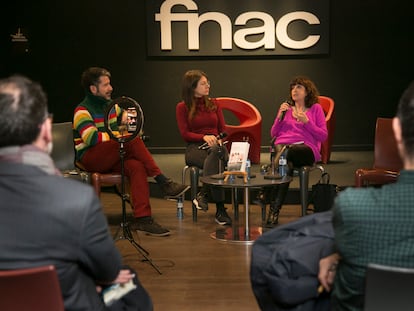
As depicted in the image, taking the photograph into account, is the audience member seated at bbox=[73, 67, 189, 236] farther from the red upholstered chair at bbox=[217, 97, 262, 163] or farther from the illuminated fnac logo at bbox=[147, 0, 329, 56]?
the illuminated fnac logo at bbox=[147, 0, 329, 56]

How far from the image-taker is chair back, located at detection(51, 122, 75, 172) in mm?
5547

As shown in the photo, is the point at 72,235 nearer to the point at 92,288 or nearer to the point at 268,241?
the point at 92,288

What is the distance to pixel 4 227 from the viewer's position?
1777mm

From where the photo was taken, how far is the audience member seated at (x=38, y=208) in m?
1.76

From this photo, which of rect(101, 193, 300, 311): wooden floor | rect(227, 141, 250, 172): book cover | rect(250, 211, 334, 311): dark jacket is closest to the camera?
rect(250, 211, 334, 311): dark jacket

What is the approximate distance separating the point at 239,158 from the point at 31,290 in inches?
138

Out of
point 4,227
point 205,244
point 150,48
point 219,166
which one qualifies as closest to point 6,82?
point 4,227

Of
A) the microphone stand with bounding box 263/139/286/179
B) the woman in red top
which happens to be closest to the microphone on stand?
the woman in red top

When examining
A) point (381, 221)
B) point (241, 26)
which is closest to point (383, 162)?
point (241, 26)

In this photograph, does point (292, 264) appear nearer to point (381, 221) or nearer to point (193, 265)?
point (381, 221)

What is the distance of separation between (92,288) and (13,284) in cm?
31

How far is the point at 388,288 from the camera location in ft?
5.37

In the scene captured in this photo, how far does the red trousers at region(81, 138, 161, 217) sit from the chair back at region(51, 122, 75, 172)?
0.31 meters

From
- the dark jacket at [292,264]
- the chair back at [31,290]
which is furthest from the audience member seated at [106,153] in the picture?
the chair back at [31,290]
